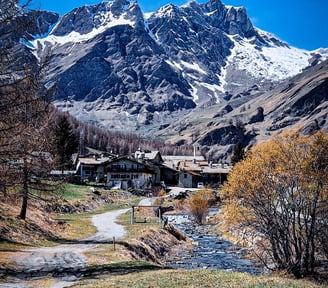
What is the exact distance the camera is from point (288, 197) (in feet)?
101

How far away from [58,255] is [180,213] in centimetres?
5853

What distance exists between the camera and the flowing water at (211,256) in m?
36.2

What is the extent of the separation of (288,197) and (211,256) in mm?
14164

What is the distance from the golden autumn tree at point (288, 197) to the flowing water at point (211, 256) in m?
4.67

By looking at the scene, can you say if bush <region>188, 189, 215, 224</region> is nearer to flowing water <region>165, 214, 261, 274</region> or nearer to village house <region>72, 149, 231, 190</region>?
flowing water <region>165, 214, 261, 274</region>

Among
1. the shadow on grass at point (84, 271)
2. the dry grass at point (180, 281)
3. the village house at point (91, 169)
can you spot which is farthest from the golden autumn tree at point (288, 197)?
the village house at point (91, 169)

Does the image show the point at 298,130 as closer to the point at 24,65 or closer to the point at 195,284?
the point at 195,284

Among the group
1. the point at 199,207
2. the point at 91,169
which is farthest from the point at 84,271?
the point at 91,169

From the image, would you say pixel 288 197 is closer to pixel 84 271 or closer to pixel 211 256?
pixel 211 256

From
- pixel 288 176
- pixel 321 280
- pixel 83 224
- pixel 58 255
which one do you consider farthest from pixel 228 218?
pixel 83 224

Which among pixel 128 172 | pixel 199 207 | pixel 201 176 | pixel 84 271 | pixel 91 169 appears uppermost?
pixel 91 169

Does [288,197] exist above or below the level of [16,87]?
below

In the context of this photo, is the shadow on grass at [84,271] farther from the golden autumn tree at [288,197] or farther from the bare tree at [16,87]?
the golden autumn tree at [288,197]

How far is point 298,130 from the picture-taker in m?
34.0
